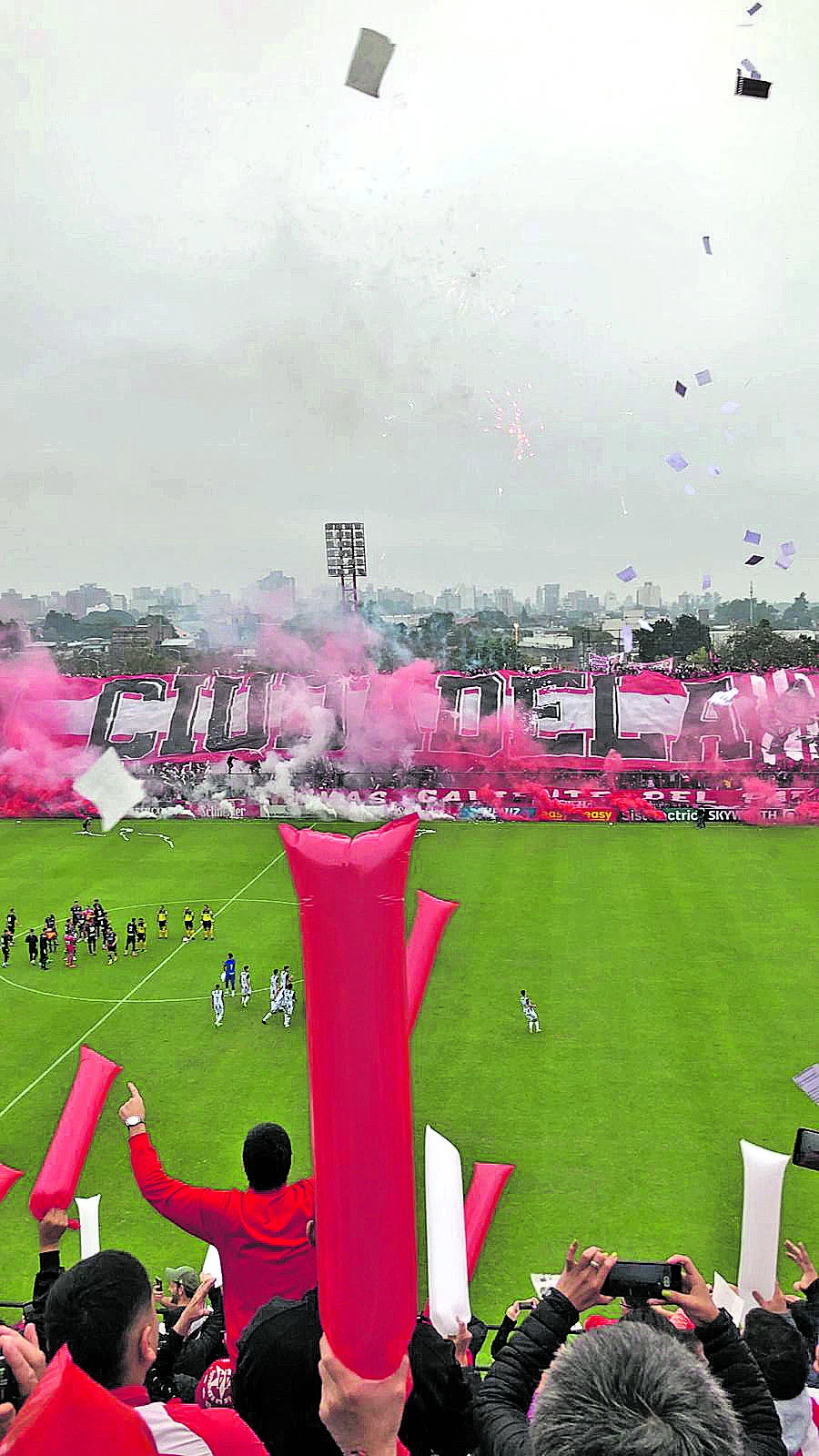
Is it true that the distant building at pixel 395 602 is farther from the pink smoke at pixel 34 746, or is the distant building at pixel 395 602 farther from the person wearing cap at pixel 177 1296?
the person wearing cap at pixel 177 1296

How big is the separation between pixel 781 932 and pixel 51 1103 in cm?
1269

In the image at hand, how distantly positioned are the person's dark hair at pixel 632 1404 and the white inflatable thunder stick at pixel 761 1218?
16.3 ft

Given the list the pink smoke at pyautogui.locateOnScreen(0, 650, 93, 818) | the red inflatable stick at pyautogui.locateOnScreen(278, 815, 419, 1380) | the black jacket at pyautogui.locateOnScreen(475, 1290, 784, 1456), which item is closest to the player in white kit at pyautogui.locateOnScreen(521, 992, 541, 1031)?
the black jacket at pyautogui.locateOnScreen(475, 1290, 784, 1456)

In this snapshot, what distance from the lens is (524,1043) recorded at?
50.6 feet

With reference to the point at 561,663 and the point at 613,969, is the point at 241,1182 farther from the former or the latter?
the point at 561,663

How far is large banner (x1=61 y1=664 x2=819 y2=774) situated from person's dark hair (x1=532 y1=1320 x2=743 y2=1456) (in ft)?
104

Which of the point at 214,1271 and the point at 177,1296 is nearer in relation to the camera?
the point at 214,1271

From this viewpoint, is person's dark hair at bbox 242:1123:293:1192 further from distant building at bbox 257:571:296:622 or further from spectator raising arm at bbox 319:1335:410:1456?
distant building at bbox 257:571:296:622

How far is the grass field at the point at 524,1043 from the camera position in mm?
11070

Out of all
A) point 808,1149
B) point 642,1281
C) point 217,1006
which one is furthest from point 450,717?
point 642,1281

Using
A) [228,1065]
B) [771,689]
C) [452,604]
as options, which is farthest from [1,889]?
[452,604]

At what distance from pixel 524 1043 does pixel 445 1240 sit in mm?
10034

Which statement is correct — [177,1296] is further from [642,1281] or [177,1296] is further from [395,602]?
[395,602]

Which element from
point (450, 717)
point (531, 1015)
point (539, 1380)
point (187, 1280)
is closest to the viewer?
point (539, 1380)
